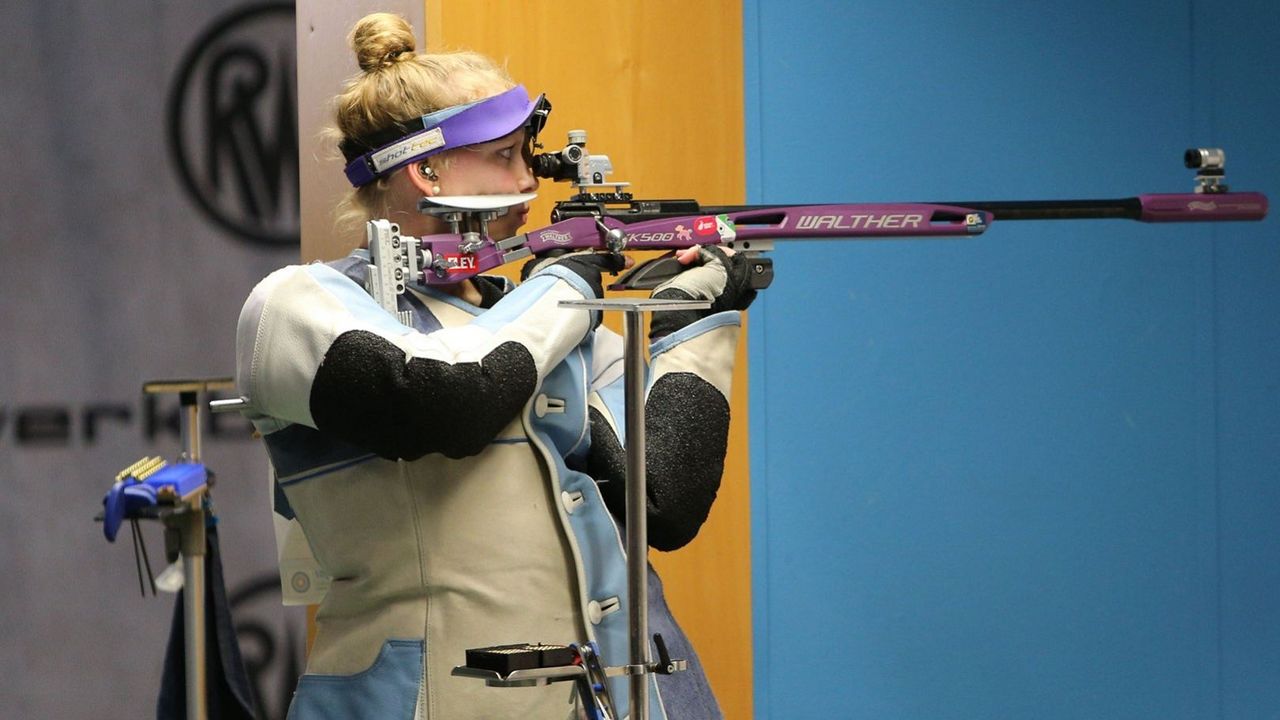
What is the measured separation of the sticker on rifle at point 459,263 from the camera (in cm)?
160

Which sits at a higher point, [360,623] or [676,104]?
[676,104]

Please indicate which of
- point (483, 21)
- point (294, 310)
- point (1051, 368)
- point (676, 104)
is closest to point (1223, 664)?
point (1051, 368)

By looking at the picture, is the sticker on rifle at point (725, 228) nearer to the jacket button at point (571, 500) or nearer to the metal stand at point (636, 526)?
the jacket button at point (571, 500)

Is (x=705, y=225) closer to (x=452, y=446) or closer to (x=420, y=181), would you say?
(x=420, y=181)

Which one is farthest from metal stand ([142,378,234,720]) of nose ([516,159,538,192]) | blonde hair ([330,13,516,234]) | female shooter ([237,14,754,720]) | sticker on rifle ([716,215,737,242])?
sticker on rifle ([716,215,737,242])

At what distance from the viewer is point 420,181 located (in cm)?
165

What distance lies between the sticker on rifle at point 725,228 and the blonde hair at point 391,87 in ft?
1.31

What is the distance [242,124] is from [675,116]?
1093mm

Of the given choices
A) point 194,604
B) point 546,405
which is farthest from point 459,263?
point 194,604

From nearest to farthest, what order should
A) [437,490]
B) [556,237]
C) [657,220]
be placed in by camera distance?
1. [437,490]
2. [556,237]
3. [657,220]

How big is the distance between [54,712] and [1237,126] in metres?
2.56

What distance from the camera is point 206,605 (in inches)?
84.8

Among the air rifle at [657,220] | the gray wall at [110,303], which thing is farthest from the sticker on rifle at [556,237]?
the gray wall at [110,303]

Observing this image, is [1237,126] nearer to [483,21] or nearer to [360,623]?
[483,21]
